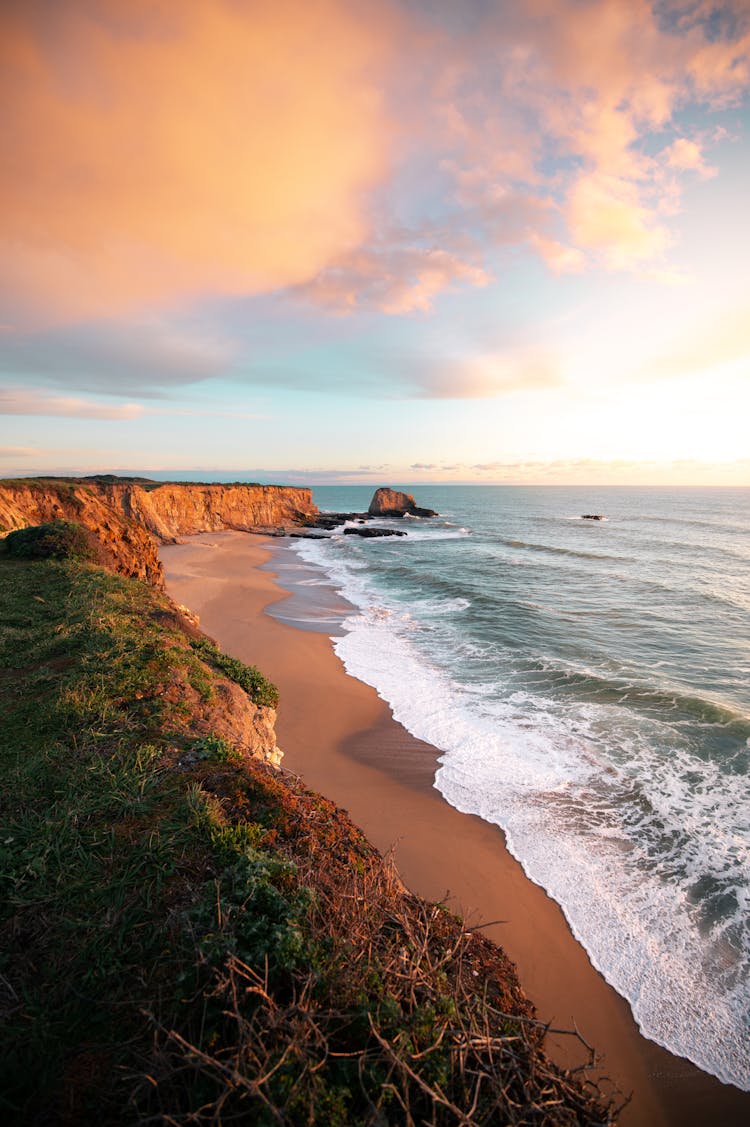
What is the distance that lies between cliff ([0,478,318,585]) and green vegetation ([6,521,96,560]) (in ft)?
2.62

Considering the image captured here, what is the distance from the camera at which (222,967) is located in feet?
10.5

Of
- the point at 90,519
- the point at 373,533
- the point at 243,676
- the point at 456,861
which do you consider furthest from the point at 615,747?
the point at 373,533

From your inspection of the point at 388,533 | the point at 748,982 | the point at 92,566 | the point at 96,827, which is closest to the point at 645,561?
the point at 388,533

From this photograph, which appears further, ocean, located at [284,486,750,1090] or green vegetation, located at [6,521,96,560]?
green vegetation, located at [6,521,96,560]

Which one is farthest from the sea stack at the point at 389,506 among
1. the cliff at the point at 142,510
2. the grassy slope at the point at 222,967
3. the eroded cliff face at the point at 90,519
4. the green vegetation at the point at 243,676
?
the grassy slope at the point at 222,967

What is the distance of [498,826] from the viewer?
865cm

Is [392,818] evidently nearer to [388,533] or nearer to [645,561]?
[645,561]

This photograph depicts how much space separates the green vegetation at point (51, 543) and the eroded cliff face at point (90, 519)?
81 cm

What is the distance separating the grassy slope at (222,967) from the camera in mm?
2654

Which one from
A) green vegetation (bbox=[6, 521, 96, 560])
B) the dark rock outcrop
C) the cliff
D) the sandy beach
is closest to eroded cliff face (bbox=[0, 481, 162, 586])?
the cliff

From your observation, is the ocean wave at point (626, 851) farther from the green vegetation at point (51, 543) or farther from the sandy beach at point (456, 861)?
the green vegetation at point (51, 543)

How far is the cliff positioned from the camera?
19.8 meters

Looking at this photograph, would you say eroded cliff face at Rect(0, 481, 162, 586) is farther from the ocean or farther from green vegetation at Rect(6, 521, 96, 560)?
the ocean

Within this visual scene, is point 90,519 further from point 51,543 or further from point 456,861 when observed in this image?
point 456,861
